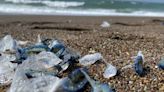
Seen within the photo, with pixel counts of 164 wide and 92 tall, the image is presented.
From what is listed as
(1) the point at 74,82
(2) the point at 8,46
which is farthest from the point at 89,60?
(2) the point at 8,46

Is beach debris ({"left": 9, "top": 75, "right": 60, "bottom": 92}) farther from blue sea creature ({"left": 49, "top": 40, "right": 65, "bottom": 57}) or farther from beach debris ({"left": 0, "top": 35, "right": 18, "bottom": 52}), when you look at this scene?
beach debris ({"left": 0, "top": 35, "right": 18, "bottom": 52})

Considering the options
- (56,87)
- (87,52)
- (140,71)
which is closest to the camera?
(56,87)

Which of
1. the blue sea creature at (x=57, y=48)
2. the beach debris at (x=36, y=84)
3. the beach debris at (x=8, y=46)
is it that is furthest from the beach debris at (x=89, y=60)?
the beach debris at (x=8, y=46)

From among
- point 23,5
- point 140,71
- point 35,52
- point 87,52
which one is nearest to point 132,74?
point 140,71

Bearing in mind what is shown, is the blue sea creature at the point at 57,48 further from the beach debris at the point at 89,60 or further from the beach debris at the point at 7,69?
the beach debris at the point at 7,69

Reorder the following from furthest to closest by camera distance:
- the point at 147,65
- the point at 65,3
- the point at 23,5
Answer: the point at 65,3
the point at 23,5
the point at 147,65

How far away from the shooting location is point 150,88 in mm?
3508

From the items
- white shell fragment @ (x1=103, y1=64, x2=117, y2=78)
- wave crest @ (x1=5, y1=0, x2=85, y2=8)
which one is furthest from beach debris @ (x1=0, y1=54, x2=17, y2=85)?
wave crest @ (x1=5, y1=0, x2=85, y2=8)

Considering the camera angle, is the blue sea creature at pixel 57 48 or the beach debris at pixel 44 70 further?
the blue sea creature at pixel 57 48

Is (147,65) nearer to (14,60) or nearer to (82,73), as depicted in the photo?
(82,73)

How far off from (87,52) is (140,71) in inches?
59.8

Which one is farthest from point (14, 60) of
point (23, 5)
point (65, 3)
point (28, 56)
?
point (65, 3)

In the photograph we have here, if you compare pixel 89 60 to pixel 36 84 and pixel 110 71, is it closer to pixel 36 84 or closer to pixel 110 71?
pixel 110 71

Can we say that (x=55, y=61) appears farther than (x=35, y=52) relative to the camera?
No
